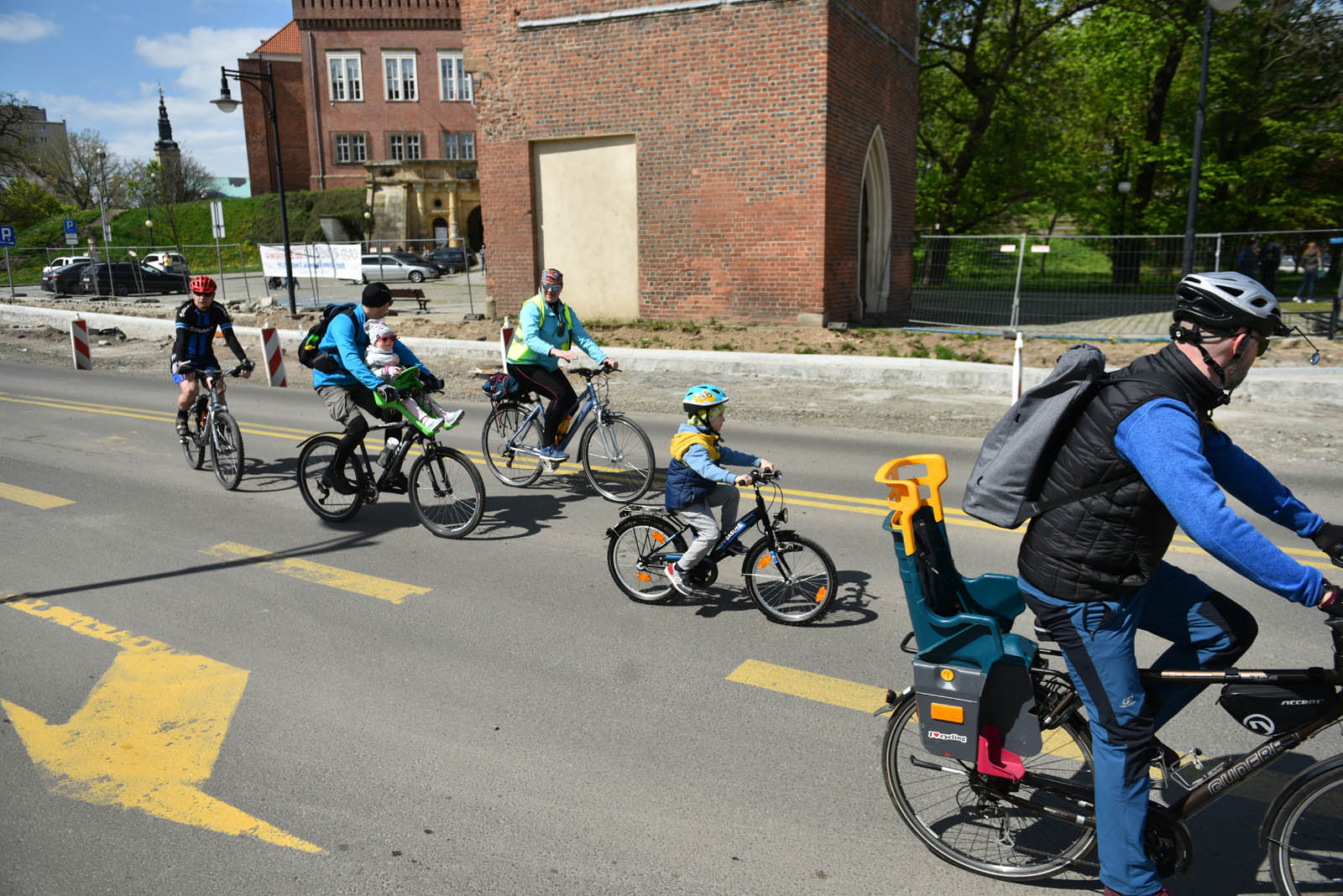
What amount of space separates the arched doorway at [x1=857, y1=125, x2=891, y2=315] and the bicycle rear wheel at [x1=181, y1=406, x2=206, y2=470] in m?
14.4

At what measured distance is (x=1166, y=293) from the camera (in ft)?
63.5

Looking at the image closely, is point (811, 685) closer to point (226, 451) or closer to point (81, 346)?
point (226, 451)

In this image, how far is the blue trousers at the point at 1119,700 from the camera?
2.70m

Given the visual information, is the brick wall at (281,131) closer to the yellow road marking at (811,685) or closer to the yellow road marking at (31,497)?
the yellow road marking at (31,497)

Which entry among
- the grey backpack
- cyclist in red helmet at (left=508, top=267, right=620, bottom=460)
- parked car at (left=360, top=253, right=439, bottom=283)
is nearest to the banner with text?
parked car at (left=360, top=253, right=439, bottom=283)

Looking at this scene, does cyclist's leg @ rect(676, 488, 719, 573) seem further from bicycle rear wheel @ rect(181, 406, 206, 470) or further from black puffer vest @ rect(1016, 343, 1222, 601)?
bicycle rear wheel @ rect(181, 406, 206, 470)

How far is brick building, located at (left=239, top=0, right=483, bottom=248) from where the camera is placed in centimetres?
6125

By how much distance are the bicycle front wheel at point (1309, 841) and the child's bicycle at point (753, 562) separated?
2774mm

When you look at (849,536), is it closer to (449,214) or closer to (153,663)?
(153,663)

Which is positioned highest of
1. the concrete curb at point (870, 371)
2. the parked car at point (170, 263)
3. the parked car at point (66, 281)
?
the parked car at point (170, 263)

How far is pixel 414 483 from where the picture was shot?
7.46 m

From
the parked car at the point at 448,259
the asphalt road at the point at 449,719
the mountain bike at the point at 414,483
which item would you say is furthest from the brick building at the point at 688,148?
the parked car at the point at 448,259

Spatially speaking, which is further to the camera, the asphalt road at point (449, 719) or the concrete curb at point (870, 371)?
the concrete curb at point (870, 371)

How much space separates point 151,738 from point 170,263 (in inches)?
1785
